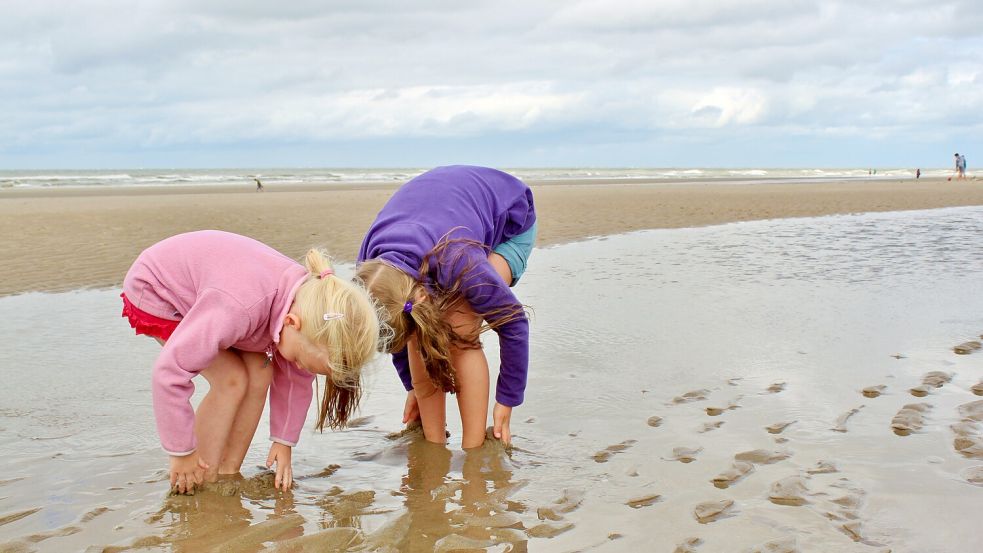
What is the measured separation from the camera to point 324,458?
3270 millimetres

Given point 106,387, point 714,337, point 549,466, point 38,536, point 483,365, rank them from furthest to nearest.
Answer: point 714,337, point 106,387, point 483,365, point 549,466, point 38,536

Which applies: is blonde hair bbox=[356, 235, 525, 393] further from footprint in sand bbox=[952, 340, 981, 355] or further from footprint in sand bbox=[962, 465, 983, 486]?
footprint in sand bbox=[952, 340, 981, 355]

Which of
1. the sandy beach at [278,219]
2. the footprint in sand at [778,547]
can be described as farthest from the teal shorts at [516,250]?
the sandy beach at [278,219]

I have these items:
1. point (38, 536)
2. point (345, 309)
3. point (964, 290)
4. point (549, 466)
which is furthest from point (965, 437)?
point (964, 290)

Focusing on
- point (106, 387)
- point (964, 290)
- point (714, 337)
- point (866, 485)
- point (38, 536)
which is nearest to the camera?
point (38, 536)

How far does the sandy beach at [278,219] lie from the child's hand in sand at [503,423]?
4912 millimetres

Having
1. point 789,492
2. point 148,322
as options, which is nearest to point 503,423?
point 789,492

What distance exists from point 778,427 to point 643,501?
0.91m

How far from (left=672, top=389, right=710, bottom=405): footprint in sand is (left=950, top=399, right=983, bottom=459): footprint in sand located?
0.97 m

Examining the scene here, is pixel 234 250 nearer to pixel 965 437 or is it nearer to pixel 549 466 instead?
pixel 549 466

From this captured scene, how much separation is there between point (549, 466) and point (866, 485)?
103 cm

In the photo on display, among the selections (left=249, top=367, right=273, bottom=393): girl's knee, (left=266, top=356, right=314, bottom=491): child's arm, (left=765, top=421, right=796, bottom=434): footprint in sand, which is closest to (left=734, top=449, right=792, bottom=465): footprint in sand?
(left=765, top=421, right=796, bottom=434): footprint in sand

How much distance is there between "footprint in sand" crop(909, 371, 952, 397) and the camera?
3742mm

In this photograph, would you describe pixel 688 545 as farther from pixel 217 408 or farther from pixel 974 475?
pixel 217 408
